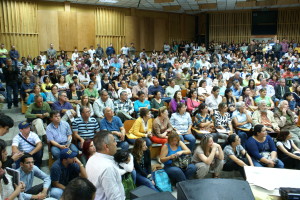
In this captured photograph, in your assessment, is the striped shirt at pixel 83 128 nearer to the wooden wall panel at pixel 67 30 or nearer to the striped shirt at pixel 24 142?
the striped shirt at pixel 24 142

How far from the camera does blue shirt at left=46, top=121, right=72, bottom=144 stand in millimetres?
3872

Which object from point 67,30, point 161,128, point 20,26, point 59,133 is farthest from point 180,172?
point 67,30

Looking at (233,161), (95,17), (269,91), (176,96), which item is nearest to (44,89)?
(176,96)

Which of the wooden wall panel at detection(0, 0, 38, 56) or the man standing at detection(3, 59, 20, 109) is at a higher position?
the wooden wall panel at detection(0, 0, 38, 56)

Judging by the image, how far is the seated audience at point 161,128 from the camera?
449 centimetres

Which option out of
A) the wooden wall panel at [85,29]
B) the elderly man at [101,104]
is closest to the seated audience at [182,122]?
the elderly man at [101,104]

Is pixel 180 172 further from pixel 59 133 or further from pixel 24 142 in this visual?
pixel 24 142

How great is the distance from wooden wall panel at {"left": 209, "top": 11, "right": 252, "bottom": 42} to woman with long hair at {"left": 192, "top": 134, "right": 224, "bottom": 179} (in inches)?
537

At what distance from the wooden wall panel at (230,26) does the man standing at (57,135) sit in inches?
565

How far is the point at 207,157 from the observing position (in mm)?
3830

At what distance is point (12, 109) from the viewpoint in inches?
244

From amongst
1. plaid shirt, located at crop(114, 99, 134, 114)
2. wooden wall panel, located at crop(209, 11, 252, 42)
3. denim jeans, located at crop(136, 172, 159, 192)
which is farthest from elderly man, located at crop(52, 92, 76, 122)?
wooden wall panel, located at crop(209, 11, 252, 42)

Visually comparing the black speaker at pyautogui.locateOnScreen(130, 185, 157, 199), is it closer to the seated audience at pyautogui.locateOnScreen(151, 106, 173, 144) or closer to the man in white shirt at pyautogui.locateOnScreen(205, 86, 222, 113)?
the seated audience at pyautogui.locateOnScreen(151, 106, 173, 144)

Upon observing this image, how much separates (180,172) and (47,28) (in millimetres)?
9730
